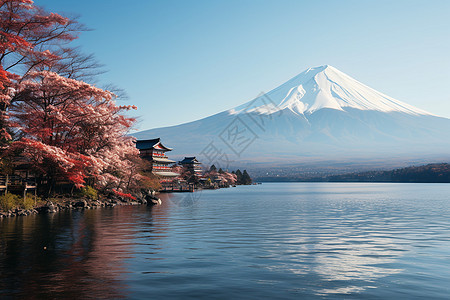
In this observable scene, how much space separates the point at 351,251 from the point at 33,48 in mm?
25605

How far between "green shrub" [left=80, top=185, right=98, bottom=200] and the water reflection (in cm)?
1658

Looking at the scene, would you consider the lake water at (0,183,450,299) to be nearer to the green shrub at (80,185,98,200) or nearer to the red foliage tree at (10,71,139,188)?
the red foliage tree at (10,71,139,188)

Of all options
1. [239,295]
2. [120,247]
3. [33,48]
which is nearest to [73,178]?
[33,48]

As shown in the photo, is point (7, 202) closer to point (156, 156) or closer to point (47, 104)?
point (47, 104)

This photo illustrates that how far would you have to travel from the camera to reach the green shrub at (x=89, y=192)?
36841mm

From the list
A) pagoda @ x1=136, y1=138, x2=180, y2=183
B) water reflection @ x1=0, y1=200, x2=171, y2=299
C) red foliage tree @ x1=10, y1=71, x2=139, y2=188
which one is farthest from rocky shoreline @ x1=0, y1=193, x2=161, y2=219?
pagoda @ x1=136, y1=138, x2=180, y2=183

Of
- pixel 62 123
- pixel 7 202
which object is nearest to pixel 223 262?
pixel 7 202

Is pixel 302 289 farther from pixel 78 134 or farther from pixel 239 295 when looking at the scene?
pixel 78 134

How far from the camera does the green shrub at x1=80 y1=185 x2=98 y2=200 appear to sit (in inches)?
1450

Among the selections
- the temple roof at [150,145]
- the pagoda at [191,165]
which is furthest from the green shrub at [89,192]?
the pagoda at [191,165]

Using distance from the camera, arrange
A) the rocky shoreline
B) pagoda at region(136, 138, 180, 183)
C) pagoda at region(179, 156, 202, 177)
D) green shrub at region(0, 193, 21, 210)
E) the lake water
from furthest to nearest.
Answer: pagoda at region(179, 156, 202, 177) < pagoda at region(136, 138, 180, 183) < the rocky shoreline < green shrub at region(0, 193, 21, 210) < the lake water

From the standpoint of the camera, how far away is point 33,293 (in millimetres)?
8148

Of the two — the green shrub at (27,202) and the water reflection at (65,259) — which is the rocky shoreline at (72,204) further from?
the water reflection at (65,259)

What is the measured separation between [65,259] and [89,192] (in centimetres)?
2676
